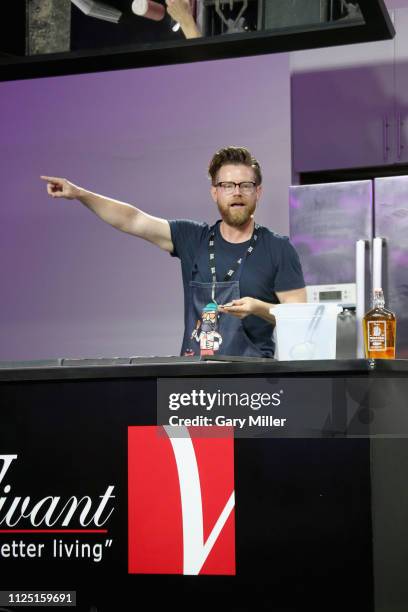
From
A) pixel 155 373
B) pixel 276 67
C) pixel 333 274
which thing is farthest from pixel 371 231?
pixel 155 373

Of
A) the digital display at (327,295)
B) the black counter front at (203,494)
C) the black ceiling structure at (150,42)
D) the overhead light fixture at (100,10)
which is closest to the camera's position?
the black counter front at (203,494)

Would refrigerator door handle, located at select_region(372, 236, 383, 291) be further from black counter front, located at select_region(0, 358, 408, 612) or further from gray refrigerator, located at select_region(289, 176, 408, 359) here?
black counter front, located at select_region(0, 358, 408, 612)

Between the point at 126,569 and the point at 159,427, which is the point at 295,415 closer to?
the point at 159,427

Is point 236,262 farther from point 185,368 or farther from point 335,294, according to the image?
point 185,368

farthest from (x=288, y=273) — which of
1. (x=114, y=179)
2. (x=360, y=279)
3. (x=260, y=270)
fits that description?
(x=114, y=179)

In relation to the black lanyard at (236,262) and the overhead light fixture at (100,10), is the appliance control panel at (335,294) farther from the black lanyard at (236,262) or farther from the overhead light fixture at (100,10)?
the overhead light fixture at (100,10)

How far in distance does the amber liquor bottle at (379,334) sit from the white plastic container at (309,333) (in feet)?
0.44

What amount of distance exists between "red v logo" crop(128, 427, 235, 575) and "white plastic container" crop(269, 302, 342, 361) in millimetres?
294

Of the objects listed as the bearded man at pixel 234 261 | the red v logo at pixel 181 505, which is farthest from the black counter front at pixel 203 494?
the bearded man at pixel 234 261

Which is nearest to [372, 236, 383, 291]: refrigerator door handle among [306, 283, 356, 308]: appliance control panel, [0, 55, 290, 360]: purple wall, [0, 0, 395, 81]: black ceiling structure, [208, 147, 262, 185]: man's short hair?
[306, 283, 356, 308]: appliance control panel

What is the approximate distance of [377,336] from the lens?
2467mm

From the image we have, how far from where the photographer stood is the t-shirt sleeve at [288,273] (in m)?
3.51

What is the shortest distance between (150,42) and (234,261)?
0.85m

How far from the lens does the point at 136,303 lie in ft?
15.5
